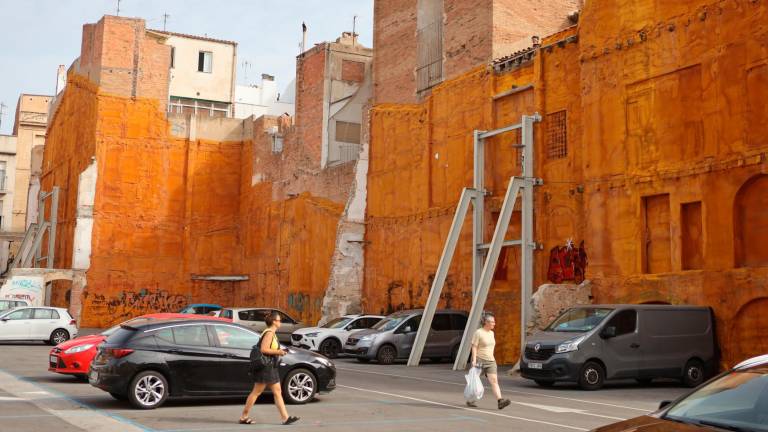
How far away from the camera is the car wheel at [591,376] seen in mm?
17656

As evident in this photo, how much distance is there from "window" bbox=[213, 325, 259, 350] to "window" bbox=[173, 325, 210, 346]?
0.70 ft

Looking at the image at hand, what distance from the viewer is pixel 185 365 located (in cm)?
1299

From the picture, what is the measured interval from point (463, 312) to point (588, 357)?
8.81 m

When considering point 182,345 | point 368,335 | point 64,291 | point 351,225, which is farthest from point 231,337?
point 64,291

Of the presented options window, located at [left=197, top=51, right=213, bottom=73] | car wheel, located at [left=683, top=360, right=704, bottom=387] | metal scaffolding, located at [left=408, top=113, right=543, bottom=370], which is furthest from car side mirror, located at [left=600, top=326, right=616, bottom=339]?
window, located at [left=197, top=51, right=213, bottom=73]

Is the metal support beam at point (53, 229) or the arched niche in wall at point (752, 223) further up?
the metal support beam at point (53, 229)

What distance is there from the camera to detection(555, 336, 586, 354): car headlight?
58.1ft

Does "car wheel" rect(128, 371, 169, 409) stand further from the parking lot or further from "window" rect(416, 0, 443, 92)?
"window" rect(416, 0, 443, 92)

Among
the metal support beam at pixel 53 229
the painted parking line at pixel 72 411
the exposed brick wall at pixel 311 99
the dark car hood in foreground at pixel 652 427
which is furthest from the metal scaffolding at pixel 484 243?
the metal support beam at pixel 53 229

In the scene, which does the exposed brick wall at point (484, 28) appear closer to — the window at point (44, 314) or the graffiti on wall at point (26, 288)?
the window at point (44, 314)

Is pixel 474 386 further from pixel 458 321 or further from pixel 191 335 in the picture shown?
pixel 458 321

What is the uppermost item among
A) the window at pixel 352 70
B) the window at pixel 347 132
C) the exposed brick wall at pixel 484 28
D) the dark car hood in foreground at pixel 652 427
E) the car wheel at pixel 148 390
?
the window at pixel 352 70

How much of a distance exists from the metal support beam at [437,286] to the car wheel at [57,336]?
39.4 ft

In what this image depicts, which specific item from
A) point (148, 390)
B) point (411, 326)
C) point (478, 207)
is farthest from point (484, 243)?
point (148, 390)
